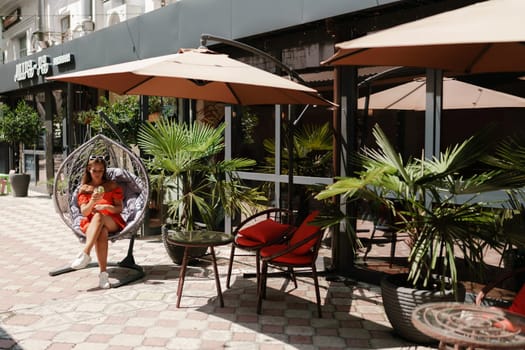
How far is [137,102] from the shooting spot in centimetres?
782

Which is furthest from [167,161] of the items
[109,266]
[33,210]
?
[33,210]

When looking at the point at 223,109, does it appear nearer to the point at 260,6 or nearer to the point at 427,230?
the point at 260,6

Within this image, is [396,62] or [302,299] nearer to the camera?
[396,62]

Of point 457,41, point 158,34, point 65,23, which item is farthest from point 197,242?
point 65,23

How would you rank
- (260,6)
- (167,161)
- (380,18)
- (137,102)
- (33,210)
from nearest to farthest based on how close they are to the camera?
(380,18) < (167,161) < (260,6) < (137,102) < (33,210)

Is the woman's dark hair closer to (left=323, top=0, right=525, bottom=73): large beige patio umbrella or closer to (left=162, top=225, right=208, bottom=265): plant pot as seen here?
(left=162, top=225, right=208, bottom=265): plant pot

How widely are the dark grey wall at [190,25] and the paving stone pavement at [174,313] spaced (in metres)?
2.50

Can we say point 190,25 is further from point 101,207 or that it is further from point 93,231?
point 93,231

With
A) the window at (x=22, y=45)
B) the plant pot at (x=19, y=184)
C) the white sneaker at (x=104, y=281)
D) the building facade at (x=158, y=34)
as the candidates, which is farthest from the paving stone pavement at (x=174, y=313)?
the window at (x=22, y=45)

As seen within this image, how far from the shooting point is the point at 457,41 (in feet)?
6.48

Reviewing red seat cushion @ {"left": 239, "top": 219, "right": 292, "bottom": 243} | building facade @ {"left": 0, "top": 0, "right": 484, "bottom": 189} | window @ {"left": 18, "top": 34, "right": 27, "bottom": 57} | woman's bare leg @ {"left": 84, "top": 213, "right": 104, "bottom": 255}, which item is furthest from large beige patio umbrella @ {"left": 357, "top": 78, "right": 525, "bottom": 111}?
window @ {"left": 18, "top": 34, "right": 27, "bottom": 57}

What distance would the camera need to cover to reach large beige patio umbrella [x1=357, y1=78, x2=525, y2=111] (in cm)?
397

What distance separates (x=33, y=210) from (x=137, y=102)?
3.58 metres

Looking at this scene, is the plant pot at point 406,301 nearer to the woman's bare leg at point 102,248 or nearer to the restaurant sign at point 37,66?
the woman's bare leg at point 102,248
